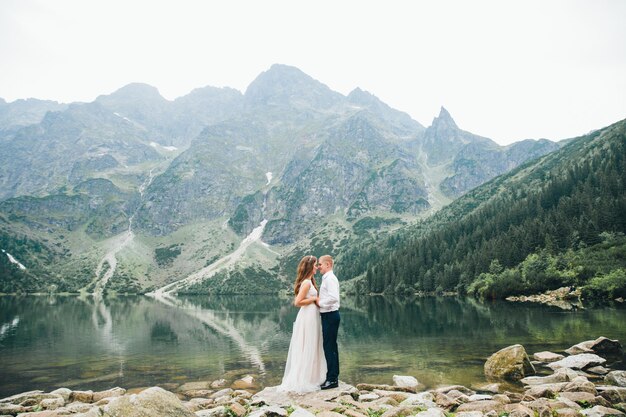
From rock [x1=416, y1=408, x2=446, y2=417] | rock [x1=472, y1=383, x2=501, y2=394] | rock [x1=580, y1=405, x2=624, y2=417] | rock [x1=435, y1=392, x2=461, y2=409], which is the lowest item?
rock [x1=472, y1=383, x2=501, y2=394]

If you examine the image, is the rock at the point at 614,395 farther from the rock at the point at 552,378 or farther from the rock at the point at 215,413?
the rock at the point at 215,413

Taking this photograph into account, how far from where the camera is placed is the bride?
15.5m

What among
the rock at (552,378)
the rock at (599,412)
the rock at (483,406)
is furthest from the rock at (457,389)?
the rock at (599,412)

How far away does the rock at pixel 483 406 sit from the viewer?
12.9 metres

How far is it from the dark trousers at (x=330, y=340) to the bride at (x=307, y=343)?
1.28ft

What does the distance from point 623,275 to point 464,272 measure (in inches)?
2290

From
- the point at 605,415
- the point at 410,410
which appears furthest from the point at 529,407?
the point at 410,410

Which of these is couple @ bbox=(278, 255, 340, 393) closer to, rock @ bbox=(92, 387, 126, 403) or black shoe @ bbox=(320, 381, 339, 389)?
black shoe @ bbox=(320, 381, 339, 389)

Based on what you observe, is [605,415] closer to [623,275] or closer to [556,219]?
[623,275]

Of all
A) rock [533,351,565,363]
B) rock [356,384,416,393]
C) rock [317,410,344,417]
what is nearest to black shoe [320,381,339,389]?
rock [356,384,416,393]

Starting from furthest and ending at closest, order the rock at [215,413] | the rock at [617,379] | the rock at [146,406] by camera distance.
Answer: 1. the rock at [617,379]
2. the rock at [215,413]
3. the rock at [146,406]

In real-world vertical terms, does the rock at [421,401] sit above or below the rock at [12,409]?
above

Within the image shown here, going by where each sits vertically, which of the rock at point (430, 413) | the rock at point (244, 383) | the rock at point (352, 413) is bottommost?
the rock at point (244, 383)

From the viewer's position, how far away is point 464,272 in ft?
420
